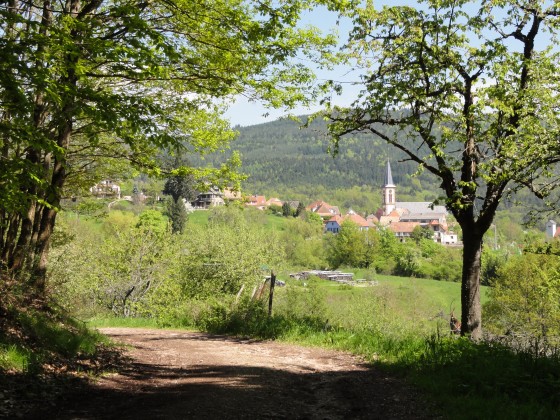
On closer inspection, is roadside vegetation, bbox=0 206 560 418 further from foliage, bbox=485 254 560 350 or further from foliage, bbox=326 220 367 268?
foliage, bbox=326 220 367 268

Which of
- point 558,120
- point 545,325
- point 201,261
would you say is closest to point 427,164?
point 558,120

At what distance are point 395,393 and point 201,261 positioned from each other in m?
29.8

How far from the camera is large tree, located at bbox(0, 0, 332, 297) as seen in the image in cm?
692

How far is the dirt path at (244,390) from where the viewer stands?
564 cm

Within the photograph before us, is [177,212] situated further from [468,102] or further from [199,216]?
[468,102]

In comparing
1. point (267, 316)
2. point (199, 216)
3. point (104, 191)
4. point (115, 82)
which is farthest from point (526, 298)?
point (199, 216)

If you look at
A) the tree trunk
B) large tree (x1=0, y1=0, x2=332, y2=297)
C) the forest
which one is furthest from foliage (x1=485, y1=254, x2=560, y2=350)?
large tree (x1=0, y1=0, x2=332, y2=297)

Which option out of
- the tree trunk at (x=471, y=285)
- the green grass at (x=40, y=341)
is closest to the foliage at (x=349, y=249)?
the tree trunk at (x=471, y=285)

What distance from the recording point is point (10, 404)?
5383mm

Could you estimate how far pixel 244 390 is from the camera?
21.8 ft

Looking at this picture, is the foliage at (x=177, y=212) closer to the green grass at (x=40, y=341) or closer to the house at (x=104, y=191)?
the house at (x=104, y=191)

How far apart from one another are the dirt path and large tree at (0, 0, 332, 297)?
2840 millimetres

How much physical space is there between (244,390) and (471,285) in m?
8.18

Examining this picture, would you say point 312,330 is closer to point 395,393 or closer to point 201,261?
point 395,393
